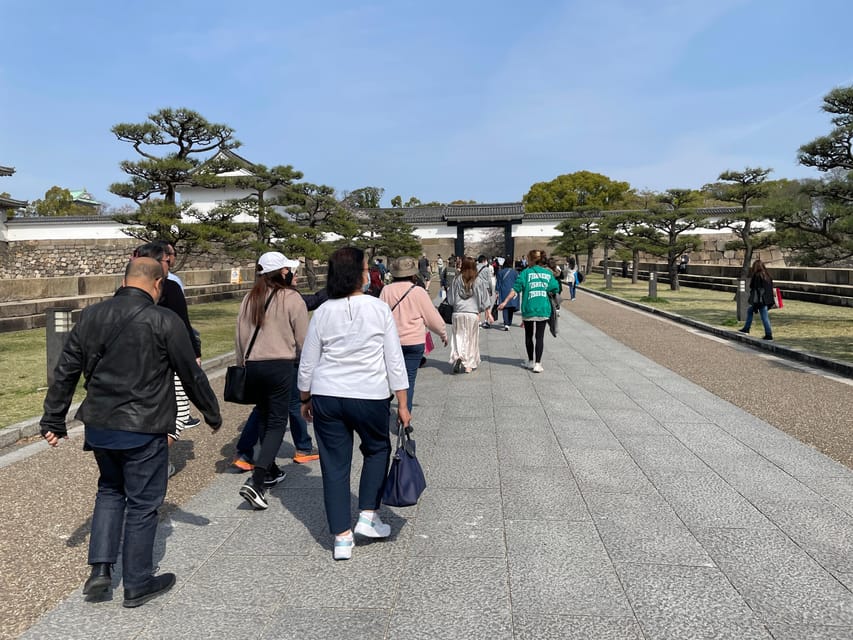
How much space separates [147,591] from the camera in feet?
8.89

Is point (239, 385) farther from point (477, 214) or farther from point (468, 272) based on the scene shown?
point (477, 214)

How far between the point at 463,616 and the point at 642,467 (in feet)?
8.08

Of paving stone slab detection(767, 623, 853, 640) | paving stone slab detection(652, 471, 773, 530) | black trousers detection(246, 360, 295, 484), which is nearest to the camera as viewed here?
paving stone slab detection(767, 623, 853, 640)

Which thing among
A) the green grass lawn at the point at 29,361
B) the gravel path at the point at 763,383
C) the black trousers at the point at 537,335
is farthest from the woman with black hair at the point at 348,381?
the black trousers at the point at 537,335

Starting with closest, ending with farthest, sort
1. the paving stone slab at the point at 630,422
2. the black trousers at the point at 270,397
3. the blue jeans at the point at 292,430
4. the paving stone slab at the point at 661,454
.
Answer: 1. the black trousers at the point at 270,397
2. the blue jeans at the point at 292,430
3. the paving stone slab at the point at 661,454
4. the paving stone slab at the point at 630,422

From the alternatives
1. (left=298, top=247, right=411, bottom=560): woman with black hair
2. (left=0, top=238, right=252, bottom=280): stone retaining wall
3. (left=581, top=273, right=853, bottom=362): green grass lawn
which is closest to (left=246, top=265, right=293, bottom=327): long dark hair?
(left=298, top=247, right=411, bottom=560): woman with black hair

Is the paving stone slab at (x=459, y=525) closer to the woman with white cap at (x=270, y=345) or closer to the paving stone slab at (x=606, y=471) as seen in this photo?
the paving stone slab at (x=606, y=471)

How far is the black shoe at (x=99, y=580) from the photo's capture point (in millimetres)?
2713

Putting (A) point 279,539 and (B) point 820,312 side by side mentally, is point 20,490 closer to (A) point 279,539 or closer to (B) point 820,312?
(A) point 279,539

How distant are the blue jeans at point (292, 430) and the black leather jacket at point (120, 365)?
1.62m

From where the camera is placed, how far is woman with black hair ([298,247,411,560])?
305 centimetres

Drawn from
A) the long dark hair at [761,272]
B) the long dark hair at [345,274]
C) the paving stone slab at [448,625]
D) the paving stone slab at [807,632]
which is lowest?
the paving stone slab at [448,625]

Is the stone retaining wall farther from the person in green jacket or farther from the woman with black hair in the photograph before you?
the woman with black hair

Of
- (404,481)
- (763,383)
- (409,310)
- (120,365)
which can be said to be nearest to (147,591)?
(120,365)
